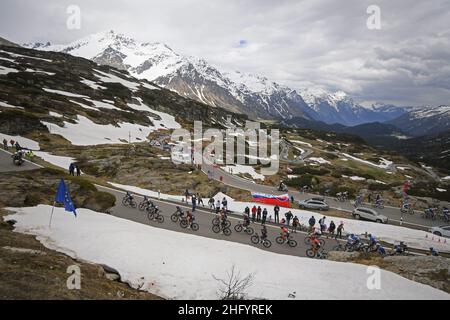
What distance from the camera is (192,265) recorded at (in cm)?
1667

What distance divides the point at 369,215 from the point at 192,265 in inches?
1249

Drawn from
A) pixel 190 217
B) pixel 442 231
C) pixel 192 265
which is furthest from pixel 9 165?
pixel 442 231

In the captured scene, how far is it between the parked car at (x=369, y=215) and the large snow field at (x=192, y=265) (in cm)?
2400

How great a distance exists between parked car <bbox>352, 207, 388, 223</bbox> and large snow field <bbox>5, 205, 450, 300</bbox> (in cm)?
2400

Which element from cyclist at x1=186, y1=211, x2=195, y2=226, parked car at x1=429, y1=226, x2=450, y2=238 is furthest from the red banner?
cyclist at x1=186, y1=211, x2=195, y2=226

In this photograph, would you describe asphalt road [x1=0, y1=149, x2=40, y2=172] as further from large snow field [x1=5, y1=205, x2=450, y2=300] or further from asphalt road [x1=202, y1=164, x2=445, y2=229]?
asphalt road [x1=202, y1=164, x2=445, y2=229]

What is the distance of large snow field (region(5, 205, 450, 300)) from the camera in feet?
48.6

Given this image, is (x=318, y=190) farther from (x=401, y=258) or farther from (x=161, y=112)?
(x=161, y=112)

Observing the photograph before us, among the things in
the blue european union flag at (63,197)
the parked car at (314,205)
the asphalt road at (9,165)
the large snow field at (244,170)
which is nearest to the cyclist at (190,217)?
the blue european union flag at (63,197)

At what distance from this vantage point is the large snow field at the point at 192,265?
1480cm

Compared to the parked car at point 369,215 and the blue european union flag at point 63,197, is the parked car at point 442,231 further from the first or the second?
the blue european union flag at point 63,197

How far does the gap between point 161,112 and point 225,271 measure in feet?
413

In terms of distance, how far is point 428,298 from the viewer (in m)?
15.6
